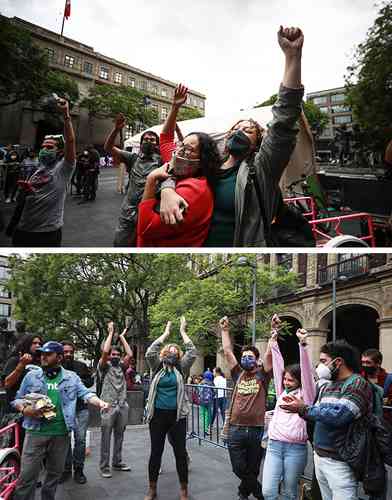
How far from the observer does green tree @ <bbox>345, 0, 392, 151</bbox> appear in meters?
2.60

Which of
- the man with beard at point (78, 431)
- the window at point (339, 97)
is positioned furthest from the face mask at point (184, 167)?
the man with beard at point (78, 431)

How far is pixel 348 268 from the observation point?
4.17m

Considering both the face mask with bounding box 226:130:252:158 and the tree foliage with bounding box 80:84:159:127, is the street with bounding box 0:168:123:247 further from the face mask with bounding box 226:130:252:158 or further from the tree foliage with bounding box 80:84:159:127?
the face mask with bounding box 226:130:252:158

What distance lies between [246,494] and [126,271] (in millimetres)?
2277

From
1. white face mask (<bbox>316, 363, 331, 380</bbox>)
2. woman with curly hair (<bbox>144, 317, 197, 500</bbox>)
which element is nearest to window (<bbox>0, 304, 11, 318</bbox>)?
woman with curly hair (<bbox>144, 317, 197, 500</bbox>)

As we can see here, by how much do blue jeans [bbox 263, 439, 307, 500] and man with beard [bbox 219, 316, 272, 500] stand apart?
30 centimetres

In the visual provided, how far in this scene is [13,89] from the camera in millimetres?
2783

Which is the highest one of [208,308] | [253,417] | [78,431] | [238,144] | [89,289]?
[238,144]

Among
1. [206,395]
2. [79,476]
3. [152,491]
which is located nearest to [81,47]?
[152,491]

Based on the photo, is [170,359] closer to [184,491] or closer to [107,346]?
[107,346]

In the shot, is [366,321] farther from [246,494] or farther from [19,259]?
[19,259]

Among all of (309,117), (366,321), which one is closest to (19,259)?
(309,117)

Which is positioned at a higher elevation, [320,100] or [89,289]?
[320,100]

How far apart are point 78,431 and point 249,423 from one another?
1577mm
